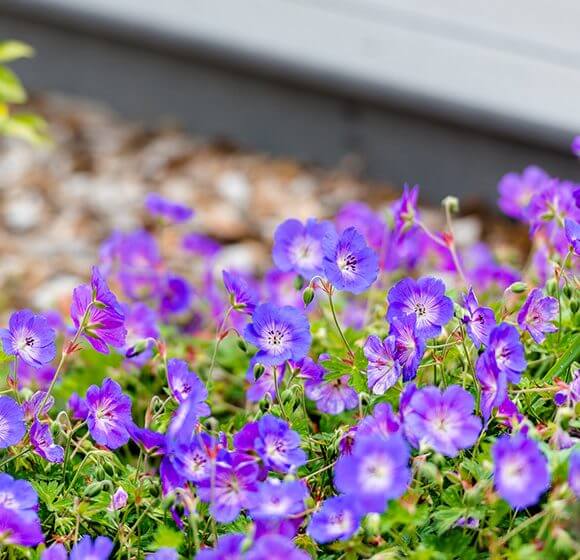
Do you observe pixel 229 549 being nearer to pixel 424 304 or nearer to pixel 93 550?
pixel 93 550

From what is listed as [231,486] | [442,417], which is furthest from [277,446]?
[442,417]

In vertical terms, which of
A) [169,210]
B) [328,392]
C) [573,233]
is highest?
[573,233]

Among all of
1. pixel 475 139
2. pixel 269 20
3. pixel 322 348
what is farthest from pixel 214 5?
pixel 322 348

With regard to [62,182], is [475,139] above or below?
above

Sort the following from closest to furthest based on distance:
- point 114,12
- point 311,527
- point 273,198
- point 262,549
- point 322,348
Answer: point 262,549
point 311,527
point 322,348
point 273,198
point 114,12

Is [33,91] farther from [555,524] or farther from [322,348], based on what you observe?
[555,524]

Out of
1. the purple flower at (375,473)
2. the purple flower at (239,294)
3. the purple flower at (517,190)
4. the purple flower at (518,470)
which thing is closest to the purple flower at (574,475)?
the purple flower at (518,470)
